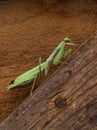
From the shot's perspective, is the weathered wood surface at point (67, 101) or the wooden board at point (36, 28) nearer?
the weathered wood surface at point (67, 101)

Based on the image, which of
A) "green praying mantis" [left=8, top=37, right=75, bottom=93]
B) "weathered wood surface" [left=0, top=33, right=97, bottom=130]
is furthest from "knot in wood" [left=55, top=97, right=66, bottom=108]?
"green praying mantis" [left=8, top=37, right=75, bottom=93]

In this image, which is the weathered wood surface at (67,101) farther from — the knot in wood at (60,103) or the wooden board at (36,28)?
the wooden board at (36,28)

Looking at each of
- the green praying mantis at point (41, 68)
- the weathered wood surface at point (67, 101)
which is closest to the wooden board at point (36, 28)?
the green praying mantis at point (41, 68)

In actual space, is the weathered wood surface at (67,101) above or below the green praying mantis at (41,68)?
Result: below

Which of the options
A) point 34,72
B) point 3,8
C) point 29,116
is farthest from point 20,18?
point 29,116

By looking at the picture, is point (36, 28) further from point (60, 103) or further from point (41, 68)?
point (60, 103)

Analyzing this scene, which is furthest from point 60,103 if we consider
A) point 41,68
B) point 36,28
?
point 36,28

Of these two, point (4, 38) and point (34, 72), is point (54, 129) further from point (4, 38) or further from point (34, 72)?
point (4, 38)
